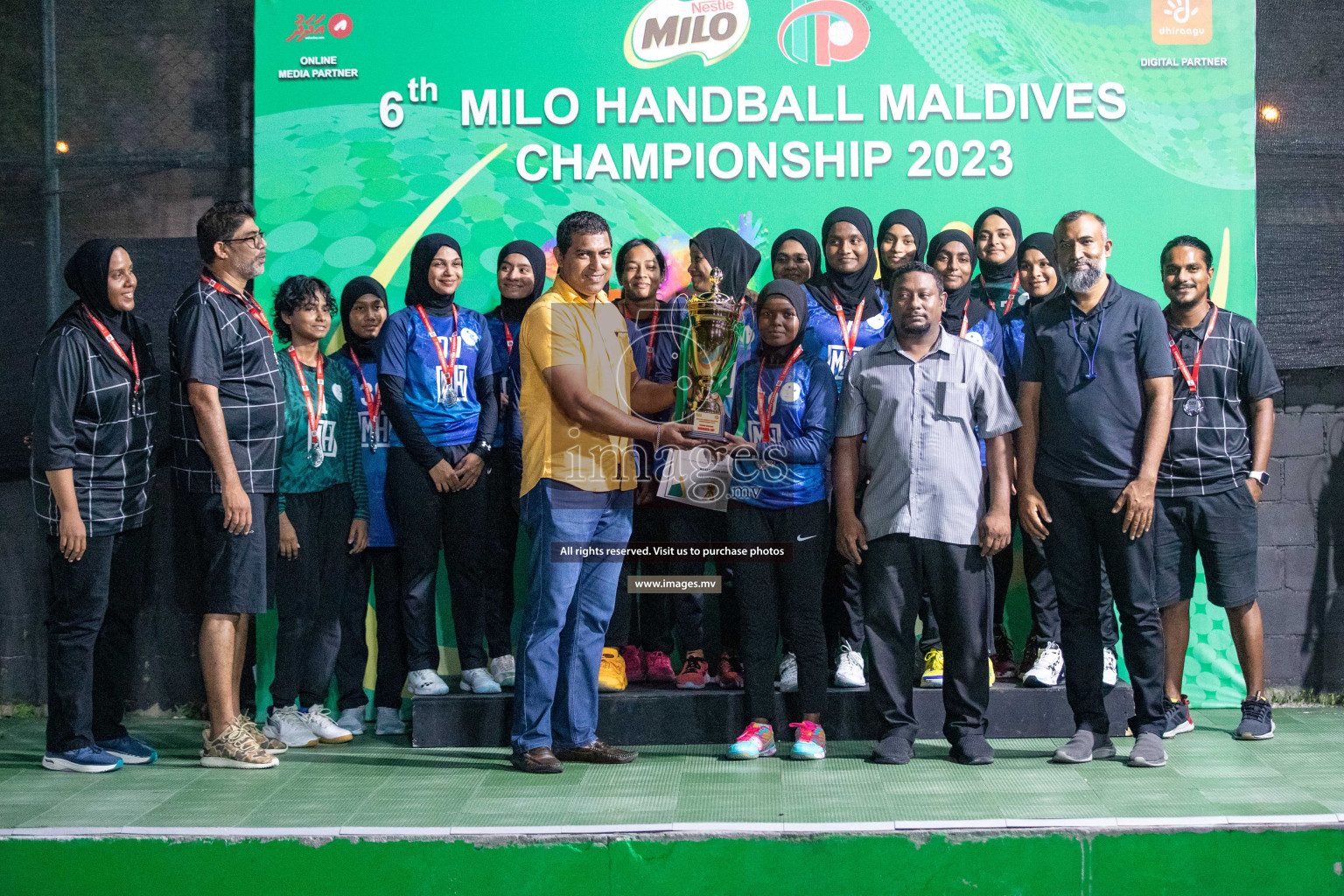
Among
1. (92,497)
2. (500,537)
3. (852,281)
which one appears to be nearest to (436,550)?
(500,537)

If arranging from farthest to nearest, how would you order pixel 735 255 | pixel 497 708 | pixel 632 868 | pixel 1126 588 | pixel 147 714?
pixel 147 714, pixel 735 255, pixel 497 708, pixel 1126 588, pixel 632 868

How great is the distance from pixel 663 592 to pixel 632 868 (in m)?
1.31

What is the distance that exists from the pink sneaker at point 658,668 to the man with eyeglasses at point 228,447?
1281 millimetres

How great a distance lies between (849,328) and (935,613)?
3.58 feet

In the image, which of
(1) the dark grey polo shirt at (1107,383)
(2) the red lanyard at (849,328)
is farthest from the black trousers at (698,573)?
(1) the dark grey polo shirt at (1107,383)

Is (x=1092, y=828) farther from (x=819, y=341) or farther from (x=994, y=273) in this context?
(x=994, y=273)

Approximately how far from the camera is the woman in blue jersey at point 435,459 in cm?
402

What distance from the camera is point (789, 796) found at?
10.4ft

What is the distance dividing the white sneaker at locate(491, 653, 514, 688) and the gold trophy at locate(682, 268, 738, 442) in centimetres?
115

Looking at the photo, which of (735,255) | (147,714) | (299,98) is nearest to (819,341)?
(735,255)

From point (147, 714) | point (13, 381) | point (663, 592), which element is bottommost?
point (147, 714)

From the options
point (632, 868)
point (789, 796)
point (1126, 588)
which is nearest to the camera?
point (632, 868)

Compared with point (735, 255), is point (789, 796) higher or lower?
lower

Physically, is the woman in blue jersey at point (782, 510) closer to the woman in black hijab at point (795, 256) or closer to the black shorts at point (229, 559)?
the woman in black hijab at point (795, 256)
